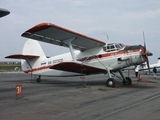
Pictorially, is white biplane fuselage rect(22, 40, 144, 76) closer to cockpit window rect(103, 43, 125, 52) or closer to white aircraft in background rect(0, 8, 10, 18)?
cockpit window rect(103, 43, 125, 52)

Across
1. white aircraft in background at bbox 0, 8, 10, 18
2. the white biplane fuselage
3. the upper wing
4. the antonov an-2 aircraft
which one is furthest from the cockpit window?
white aircraft in background at bbox 0, 8, 10, 18

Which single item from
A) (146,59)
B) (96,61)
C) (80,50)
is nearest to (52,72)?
(80,50)

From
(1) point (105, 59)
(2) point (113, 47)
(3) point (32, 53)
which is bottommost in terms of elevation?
(1) point (105, 59)

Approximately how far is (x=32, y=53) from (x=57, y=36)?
6.97 metres

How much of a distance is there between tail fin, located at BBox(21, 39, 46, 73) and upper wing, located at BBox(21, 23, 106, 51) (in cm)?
491

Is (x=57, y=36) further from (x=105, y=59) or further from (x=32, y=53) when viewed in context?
(x=32, y=53)

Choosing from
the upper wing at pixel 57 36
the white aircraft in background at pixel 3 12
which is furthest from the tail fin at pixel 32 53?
the white aircraft in background at pixel 3 12

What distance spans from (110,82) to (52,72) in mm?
6668

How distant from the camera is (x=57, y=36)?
36.5ft

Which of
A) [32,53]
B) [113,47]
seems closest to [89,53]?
[113,47]

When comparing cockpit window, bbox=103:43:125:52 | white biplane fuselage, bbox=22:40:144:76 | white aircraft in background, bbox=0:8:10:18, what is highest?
white aircraft in background, bbox=0:8:10:18

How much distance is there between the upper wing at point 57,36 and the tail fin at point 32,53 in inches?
193

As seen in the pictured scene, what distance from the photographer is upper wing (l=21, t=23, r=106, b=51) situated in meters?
9.59

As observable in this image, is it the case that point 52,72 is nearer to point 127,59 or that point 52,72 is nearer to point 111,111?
point 127,59
